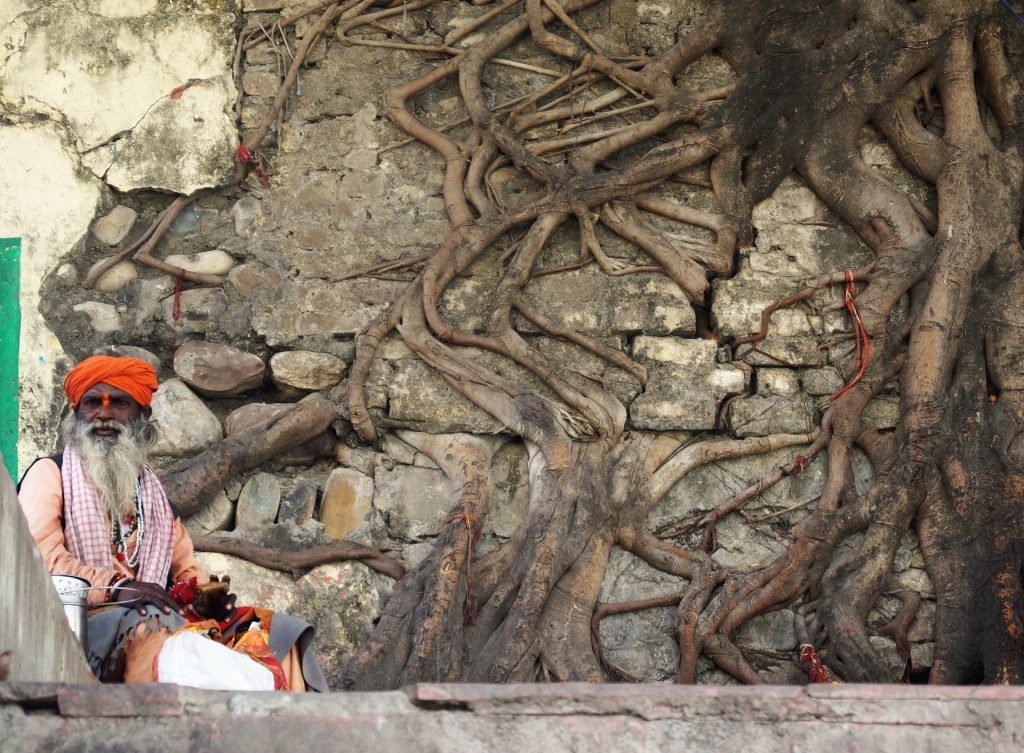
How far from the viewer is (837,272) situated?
6531 millimetres

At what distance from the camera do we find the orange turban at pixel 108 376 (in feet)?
16.1

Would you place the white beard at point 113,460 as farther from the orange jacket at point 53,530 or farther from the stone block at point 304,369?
the stone block at point 304,369

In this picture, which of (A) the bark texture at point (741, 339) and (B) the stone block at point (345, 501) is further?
(B) the stone block at point (345, 501)

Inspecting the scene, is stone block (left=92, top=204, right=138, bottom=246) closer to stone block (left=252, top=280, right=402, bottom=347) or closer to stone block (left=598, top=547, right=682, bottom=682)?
stone block (left=252, top=280, right=402, bottom=347)

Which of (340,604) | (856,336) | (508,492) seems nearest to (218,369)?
(340,604)

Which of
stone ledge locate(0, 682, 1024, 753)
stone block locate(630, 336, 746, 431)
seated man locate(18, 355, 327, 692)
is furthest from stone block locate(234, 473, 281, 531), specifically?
stone ledge locate(0, 682, 1024, 753)

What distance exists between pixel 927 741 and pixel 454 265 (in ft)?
12.5

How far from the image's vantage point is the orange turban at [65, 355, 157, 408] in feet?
16.1

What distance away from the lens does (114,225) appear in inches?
267

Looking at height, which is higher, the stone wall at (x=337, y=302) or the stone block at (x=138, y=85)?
the stone block at (x=138, y=85)

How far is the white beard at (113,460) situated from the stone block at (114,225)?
6.30 ft

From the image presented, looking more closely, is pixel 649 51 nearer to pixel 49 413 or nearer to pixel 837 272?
pixel 837 272

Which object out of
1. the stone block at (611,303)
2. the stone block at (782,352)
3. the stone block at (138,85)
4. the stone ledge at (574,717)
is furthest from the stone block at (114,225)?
the stone ledge at (574,717)

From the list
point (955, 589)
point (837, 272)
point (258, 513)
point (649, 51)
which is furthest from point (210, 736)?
point (649, 51)
